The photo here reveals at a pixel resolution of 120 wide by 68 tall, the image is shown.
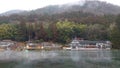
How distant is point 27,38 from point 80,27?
1338 cm

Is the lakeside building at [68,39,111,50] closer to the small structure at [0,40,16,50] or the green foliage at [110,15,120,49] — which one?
the green foliage at [110,15,120,49]

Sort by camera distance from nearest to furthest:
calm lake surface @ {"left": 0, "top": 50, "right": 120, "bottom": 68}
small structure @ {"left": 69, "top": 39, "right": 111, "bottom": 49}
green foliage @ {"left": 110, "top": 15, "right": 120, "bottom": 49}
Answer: calm lake surface @ {"left": 0, "top": 50, "right": 120, "bottom": 68}, green foliage @ {"left": 110, "top": 15, "right": 120, "bottom": 49}, small structure @ {"left": 69, "top": 39, "right": 111, "bottom": 49}

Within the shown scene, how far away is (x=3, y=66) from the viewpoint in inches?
1248

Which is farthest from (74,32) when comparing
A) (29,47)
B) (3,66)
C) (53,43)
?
(3,66)

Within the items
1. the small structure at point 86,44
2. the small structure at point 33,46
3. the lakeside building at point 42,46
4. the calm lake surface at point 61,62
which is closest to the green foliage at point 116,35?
the small structure at point 86,44

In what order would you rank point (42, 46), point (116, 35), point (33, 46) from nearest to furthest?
point (116, 35) < point (42, 46) < point (33, 46)

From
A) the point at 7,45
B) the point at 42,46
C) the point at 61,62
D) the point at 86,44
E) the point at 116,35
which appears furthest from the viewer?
the point at 86,44

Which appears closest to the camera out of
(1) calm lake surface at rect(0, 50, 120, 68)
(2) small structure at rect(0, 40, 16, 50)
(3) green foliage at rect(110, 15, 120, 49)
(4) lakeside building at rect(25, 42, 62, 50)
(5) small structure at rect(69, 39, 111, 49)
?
(1) calm lake surface at rect(0, 50, 120, 68)

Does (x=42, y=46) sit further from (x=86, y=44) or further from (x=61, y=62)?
(x=61, y=62)

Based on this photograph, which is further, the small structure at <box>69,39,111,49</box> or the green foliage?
the small structure at <box>69,39,111,49</box>

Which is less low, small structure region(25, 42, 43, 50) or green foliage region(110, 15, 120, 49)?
green foliage region(110, 15, 120, 49)

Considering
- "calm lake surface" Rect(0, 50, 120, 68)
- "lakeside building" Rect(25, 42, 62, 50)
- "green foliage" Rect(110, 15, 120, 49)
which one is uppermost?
"green foliage" Rect(110, 15, 120, 49)

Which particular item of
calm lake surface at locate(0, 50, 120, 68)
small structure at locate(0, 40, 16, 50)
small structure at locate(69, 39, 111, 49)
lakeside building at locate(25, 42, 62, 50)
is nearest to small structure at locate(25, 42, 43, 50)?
lakeside building at locate(25, 42, 62, 50)

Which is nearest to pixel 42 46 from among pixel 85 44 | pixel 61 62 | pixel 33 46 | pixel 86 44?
pixel 33 46
